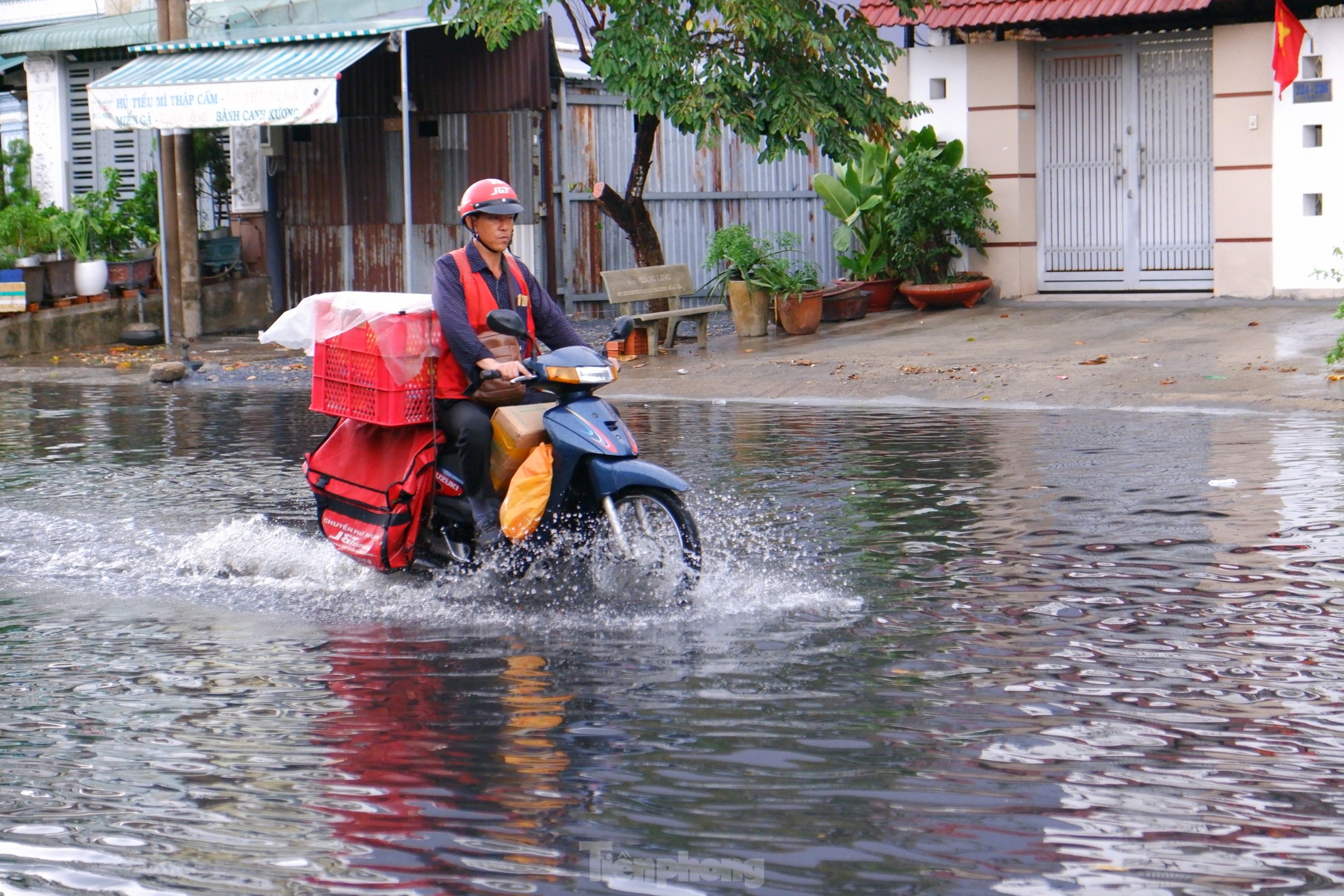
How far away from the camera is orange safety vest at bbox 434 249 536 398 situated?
7.37m

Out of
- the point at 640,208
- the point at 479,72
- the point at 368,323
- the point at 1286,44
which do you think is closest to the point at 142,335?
the point at 479,72

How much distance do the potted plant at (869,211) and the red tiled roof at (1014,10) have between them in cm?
141

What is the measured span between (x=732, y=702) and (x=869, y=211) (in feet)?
46.6

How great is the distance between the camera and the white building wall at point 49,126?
23531mm

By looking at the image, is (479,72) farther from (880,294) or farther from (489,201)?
(489,201)

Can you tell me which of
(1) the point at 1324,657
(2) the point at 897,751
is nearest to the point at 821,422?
(1) the point at 1324,657

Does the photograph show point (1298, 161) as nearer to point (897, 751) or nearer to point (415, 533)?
point (415, 533)

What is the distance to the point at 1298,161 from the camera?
17.2 meters

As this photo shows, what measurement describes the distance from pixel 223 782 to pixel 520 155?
16.3 m

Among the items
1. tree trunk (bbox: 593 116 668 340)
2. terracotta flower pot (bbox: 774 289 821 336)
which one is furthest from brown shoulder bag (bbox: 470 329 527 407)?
terracotta flower pot (bbox: 774 289 821 336)

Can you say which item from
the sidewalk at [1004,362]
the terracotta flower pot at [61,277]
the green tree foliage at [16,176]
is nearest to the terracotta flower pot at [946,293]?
the sidewalk at [1004,362]

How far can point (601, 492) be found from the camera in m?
6.75

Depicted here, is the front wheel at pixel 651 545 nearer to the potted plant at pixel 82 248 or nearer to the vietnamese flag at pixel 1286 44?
the vietnamese flag at pixel 1286 44

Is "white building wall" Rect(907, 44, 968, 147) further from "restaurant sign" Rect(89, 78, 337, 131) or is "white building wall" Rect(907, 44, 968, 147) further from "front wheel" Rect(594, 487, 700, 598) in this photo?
"front wheel" Rect(594, 487, 700, 598)
